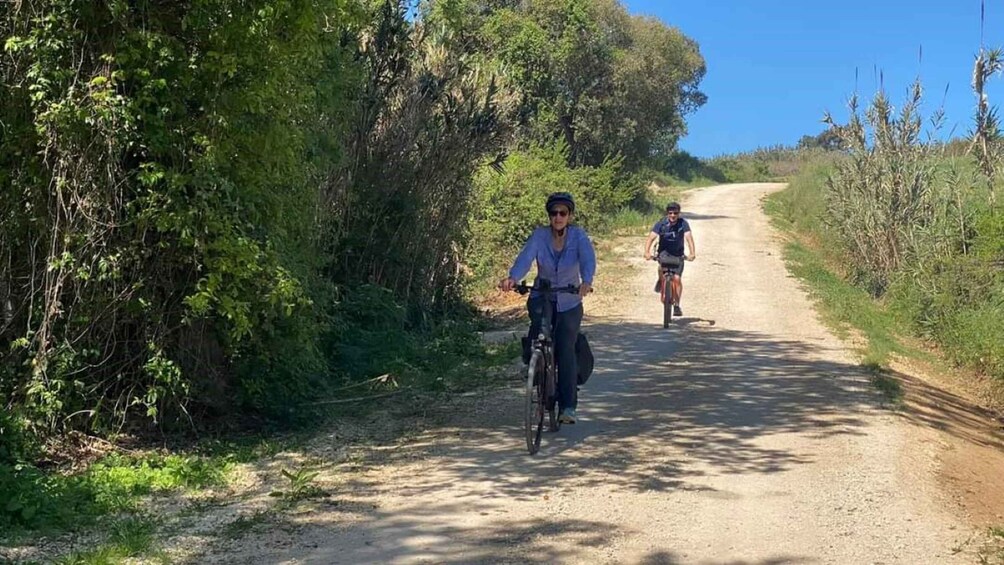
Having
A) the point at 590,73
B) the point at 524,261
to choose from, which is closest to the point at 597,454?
the point at 524,261

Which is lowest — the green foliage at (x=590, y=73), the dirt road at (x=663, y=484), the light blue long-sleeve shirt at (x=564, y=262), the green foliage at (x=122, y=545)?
the dirt road at (x=663, y=484)

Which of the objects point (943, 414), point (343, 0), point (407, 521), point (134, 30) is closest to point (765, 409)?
point (943, 414)

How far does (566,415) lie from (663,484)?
1.57m

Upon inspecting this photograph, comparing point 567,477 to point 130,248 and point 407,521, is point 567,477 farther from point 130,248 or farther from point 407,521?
point 130,248

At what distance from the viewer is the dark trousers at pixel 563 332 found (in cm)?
753

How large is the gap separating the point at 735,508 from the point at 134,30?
17.1 feet

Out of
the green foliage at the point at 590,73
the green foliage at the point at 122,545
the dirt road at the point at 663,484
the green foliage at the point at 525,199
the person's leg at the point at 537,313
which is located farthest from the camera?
the green foliage at the point at 590,73

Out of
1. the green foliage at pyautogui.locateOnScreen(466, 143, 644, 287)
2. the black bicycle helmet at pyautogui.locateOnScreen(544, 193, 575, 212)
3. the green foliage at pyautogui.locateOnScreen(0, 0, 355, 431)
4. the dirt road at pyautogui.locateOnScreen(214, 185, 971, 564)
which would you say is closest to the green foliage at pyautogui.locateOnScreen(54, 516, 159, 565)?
the dirt road at pyautogui.locateOnScreen(214, 185, 971, 564)

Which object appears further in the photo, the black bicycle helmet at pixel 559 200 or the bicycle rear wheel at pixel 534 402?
the black bicycle helmet at pixel 559 200

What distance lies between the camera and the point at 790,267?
23.0 meters

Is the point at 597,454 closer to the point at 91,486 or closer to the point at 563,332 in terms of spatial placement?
the point at 563,332

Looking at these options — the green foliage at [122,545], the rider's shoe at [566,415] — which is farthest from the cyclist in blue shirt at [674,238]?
the green foliage at [122,545]

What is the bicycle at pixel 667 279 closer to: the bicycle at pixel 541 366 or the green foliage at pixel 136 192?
the bicycle at pixel 541 366

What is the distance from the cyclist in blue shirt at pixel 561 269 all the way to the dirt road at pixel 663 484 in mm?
792
